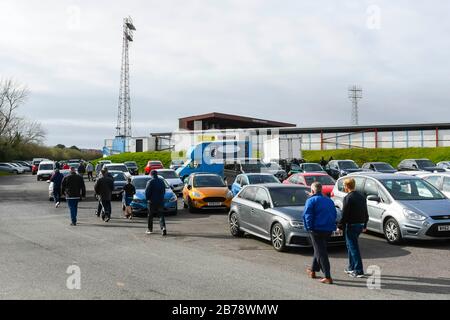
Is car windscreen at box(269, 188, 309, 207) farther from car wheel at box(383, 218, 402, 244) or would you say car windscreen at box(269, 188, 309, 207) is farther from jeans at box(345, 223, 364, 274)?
jeans at box(345, 223, 364, 274)

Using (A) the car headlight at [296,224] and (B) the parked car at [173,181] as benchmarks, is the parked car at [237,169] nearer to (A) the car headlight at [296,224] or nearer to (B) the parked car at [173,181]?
(B) the parked car at [173,181]

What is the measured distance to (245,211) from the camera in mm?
12734

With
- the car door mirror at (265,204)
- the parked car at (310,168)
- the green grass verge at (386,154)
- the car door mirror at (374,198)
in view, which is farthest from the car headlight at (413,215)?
the green grass verge at (386,154)

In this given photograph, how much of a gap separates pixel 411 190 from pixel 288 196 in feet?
10.6

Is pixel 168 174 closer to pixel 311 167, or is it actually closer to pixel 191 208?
pixel 191 208

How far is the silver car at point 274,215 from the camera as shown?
35.1 feet

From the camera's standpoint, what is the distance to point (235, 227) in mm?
13180

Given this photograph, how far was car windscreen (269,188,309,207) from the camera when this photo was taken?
11.9 meters

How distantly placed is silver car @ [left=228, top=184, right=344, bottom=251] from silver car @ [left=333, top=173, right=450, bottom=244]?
4.21 feet

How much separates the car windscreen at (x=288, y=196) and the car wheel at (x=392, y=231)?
2085 millimetres

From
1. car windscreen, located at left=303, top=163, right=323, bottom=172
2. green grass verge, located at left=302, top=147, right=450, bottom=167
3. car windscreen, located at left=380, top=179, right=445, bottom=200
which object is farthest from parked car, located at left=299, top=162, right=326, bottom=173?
car windscreen, located at left=380, top=179, right=445, bottom=200
